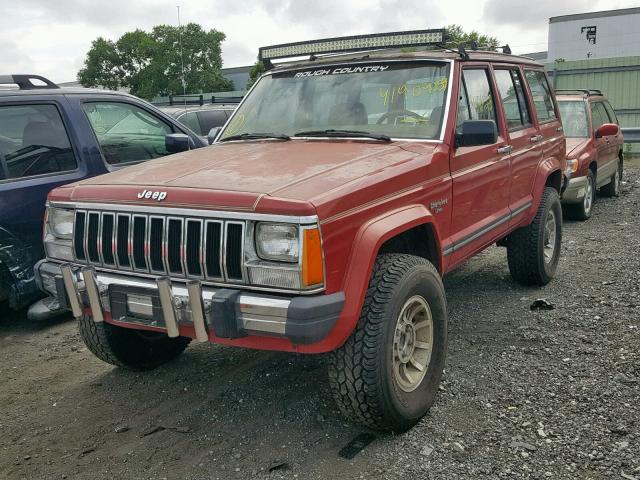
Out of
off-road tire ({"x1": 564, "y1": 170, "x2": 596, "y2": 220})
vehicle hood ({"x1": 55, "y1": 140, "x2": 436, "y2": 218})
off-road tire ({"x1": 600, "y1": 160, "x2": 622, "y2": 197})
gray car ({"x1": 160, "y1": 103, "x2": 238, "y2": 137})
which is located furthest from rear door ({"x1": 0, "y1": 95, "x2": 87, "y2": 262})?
off-road tire ({"x1": 600, "y1": 160, "x2": 622, "y2": 197})

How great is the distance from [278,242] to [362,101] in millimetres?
1692

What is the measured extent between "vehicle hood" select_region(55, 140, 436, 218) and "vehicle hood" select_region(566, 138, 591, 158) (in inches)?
210

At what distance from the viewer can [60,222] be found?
3.54 metres

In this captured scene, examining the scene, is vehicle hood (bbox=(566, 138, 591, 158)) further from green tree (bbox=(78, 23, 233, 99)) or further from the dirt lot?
green tree (bbox=(78, 23, 233, 99))

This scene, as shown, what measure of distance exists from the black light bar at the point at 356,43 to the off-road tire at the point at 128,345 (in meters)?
2.26

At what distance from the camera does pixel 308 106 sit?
4332mm

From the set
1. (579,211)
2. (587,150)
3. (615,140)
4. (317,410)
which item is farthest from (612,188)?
(317,410)

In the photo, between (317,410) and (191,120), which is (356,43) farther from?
(191,120)

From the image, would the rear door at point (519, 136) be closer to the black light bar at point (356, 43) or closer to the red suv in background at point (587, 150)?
the black light bar at point (356, 43)

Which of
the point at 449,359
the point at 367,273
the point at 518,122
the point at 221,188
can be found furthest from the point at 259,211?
the point at 518,122

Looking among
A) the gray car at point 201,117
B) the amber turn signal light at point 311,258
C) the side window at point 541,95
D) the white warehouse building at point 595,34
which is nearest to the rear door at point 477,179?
the side window at point 541,95

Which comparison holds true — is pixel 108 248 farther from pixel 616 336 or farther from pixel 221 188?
pixel 616 336

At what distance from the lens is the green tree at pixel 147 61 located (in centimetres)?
5038

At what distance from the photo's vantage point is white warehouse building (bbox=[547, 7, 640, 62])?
140 feet
